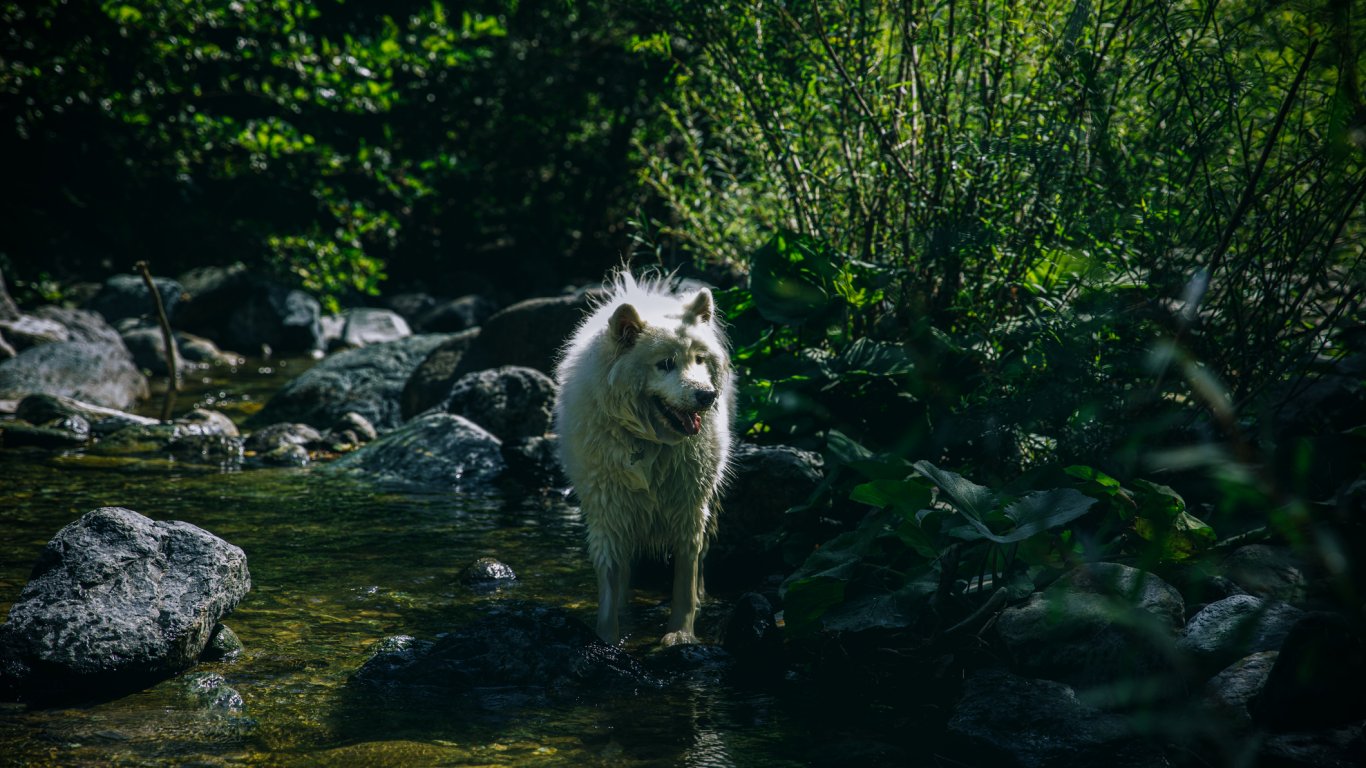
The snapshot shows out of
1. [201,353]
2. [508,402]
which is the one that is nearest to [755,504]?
[508,402]

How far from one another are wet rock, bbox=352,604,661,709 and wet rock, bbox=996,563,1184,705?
1.59 m

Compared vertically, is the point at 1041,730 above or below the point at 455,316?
below

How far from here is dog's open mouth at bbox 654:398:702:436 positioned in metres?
5.31

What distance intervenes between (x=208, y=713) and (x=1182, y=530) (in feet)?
13.3

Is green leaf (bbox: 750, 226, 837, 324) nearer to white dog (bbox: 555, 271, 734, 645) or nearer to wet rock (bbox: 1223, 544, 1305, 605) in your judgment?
white dog (bbox: 555, 271, 734, 645)

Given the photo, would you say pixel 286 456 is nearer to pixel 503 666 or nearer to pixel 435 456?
pixel 435 456

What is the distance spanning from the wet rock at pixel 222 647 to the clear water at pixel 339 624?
0.06 meters

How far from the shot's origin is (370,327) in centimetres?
1692

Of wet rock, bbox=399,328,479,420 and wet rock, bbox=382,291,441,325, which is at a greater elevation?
wet rock, bbox=382,291,441,325

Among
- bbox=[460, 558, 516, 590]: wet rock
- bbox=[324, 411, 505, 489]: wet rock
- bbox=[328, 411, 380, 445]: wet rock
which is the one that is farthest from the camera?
bbox=[328, 411, 380, 445]: wet rock

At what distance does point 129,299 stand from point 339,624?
12.6 metres

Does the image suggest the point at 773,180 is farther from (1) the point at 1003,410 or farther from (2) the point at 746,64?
(1) the point at 1003,410

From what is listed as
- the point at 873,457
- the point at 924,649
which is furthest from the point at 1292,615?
the point at 873,457

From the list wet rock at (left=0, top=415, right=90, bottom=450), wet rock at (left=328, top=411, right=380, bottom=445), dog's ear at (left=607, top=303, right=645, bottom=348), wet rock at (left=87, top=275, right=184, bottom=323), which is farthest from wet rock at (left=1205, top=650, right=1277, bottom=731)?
wet rock at (left=87, top=275, right=184, bottom=323)
